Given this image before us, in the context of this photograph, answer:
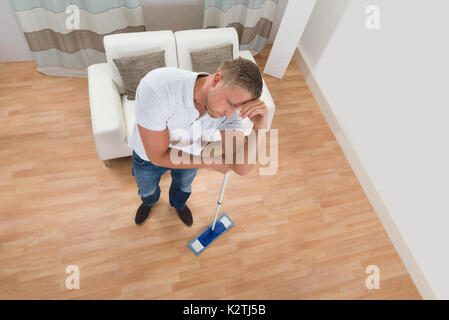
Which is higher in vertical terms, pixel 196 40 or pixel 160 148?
pixel 160 148

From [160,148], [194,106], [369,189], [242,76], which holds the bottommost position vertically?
[369,189]

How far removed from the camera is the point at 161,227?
2.42 m

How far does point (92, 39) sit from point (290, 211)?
2332mm

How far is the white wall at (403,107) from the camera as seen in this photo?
2182 millimetres

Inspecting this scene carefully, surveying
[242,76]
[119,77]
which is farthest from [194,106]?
[119,77]

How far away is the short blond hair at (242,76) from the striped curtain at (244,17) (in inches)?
78.7

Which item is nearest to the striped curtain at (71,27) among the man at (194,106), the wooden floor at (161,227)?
the wooden floor at (161,227)

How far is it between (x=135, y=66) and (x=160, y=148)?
1.24 m

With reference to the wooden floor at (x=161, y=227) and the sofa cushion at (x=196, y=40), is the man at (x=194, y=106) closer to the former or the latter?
the wooden floor at (x=161, y=227)

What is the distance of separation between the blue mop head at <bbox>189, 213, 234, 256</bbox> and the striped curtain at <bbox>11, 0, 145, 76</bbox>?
1.90 meters

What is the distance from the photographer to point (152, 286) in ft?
7.23

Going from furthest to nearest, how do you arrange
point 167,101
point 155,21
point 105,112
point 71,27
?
point 155,21, point 71,27, point 105,112, point 167,101

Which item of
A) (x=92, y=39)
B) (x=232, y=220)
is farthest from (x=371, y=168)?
(x=92, y=39)

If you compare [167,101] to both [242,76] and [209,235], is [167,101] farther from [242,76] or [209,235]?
[209,235]
